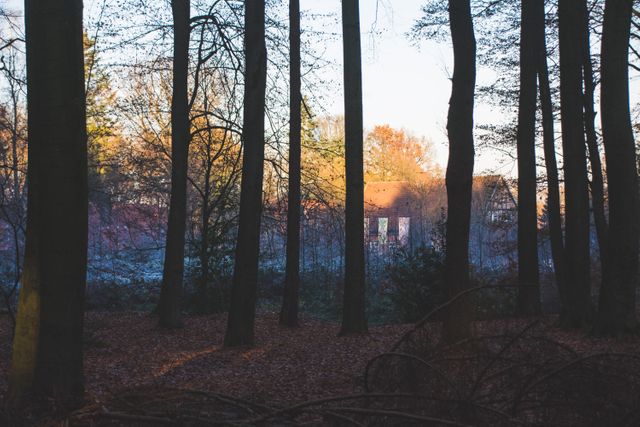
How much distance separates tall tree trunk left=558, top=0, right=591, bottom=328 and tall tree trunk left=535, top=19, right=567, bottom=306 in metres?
1.29

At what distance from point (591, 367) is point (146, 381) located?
6319 mm

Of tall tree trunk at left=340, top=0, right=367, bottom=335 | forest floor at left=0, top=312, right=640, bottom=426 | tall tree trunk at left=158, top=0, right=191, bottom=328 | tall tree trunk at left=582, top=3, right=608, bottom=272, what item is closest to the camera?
forest floor at left=0, top=312, right=640, bottom=426

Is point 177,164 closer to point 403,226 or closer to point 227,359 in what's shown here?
point 227,359

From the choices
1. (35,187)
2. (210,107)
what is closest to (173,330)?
(210,107)

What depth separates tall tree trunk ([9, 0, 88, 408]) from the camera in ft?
14.3

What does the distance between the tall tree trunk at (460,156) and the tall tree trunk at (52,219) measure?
15.8 feet

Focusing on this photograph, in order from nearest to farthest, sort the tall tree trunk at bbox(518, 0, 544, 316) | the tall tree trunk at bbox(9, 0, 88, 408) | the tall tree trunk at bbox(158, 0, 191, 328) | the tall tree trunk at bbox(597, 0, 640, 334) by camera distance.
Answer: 1. the tall tree trunk at bbox(9, 0, 88, 408)
2. the tall tree trunk at bbox(597, 0, 640, 334)
3. the tall tree trunk at bbox(518, 0, 544, 316)
4. the tall tree trunk at bbox(158, 0, 191, 328)

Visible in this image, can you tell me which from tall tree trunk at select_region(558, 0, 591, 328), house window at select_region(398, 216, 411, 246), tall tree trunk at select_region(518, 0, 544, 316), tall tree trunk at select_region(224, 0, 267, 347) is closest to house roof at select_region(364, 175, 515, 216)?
house window at select_region(398, 216, 411, 246)

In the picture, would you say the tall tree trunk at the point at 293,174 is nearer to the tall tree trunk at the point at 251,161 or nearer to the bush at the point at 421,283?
the bush at the point at 421,283

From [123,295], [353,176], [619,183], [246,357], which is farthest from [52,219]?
[123,295]

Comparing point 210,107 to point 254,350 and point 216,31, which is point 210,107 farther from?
point 254,350

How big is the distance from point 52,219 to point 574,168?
866cm

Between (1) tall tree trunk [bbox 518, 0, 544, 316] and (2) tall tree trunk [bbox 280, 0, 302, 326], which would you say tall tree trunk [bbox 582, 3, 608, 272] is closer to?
(1) tall tree trunk [bbox 518, 0, 544, 316]

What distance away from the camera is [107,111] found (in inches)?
657
